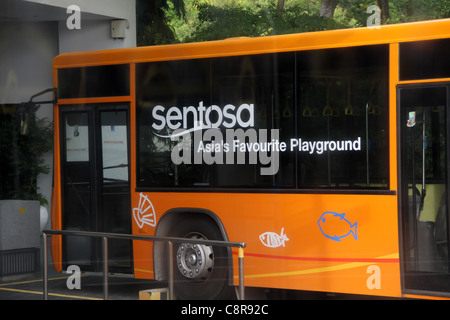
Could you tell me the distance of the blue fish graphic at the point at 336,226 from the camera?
27.5 feet

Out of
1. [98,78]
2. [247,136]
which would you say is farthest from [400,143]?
[98,78]

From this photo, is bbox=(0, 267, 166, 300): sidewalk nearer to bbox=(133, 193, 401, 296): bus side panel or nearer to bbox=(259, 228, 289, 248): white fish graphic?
bbox=(133, 193, 401, 296): bus side panel

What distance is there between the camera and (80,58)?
1059 cm

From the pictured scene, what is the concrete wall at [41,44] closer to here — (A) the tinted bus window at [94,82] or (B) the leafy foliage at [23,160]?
(B) the leafy foliage at [23,160]

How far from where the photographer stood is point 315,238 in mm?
8594

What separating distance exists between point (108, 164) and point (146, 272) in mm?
1508

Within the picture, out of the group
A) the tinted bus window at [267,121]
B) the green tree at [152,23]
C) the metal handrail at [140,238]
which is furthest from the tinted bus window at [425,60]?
the green tree at [152,23]

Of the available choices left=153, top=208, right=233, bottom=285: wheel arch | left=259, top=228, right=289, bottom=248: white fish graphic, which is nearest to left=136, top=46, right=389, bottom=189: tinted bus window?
left=153, top=208, right=233, bottom=285: wheel arch

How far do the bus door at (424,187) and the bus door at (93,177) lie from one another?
3.57m

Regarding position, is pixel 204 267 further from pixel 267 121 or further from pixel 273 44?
pixel 273 44

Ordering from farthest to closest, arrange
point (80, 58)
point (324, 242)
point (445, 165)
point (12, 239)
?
point (12, 239) → point (80, 58) → point (324, 242) → point (445, 165)

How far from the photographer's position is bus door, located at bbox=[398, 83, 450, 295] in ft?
26.3

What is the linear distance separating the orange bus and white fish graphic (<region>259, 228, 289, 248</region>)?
0.05 ft
